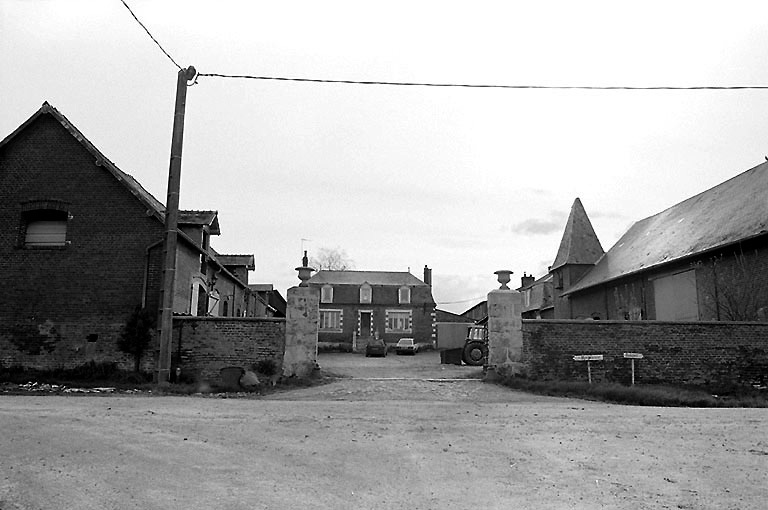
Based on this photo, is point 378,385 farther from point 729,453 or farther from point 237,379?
point 729,453

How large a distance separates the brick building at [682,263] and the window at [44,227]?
2278 cm

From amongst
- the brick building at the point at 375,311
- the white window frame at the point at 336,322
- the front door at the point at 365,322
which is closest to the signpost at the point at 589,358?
the brick building at the point at 375,311

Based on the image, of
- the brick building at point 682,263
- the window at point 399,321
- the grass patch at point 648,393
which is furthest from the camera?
the window at point 399,321

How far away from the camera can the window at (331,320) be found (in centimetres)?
5250

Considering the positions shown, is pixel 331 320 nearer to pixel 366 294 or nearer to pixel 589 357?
pixel 366 294

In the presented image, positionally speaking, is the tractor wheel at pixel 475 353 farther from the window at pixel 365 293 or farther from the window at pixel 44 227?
the window at pixel 365 293

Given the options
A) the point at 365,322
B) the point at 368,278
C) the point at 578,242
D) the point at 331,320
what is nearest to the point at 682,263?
the point at 578,242

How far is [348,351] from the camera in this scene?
50469mm

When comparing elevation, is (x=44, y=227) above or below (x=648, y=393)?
above

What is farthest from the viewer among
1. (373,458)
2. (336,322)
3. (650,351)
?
Answer: (336,322)

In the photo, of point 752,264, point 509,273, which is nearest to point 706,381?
point 509,273

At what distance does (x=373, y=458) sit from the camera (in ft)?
23.3

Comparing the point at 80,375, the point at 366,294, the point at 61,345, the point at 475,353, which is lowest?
the point at 80,375

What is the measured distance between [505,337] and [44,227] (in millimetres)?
13867
